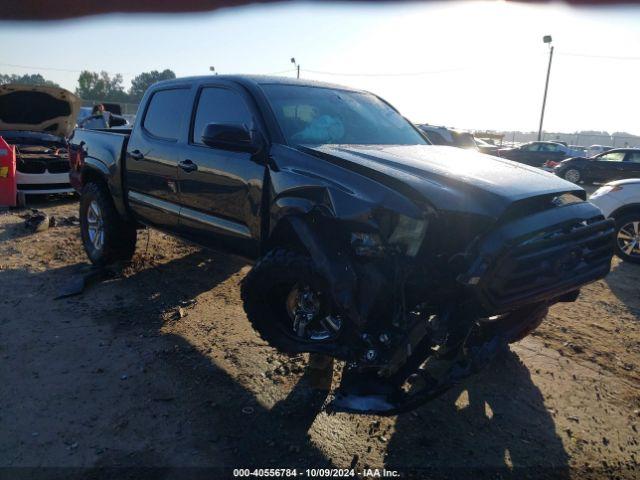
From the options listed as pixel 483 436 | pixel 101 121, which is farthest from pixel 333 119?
pixel 101 121

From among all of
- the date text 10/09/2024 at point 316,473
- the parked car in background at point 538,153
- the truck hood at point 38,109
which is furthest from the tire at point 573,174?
the date text 10/09/2024 at point 316,473

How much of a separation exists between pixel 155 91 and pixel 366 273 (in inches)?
133

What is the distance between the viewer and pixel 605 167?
52.6 feet

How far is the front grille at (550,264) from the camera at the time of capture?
7.47ft

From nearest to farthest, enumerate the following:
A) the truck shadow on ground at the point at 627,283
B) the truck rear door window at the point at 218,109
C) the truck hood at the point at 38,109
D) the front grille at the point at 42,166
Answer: the truck rear door window at the point at 218,109, the truck shadow on ground at the point at 627,283, the front grille at the point at 42,166, the truck hood at the point at 38,109

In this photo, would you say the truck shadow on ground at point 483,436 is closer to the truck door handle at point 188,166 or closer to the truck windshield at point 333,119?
the truck windshield at point 333,119

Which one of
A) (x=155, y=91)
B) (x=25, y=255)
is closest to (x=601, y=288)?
(x=155, y=91)

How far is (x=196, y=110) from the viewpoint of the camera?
4078 mm

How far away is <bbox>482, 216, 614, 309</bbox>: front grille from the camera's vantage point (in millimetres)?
2277

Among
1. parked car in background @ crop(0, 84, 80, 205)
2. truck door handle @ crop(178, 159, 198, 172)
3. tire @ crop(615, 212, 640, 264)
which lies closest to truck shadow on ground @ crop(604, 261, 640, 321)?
tire @ crop(615, 212, 640, 264)

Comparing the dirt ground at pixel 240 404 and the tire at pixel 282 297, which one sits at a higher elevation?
the tire at pixel 282 297

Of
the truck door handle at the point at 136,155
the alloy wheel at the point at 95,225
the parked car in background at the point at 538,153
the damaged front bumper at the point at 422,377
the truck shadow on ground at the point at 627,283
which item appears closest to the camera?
the damaged front bumper at the point at 422,377

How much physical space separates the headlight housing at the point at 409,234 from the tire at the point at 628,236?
5349 millimetres

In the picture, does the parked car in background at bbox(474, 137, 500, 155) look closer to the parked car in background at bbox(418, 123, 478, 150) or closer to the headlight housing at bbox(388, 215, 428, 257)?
the parked car in background at bbox(418, 123, 478, 150)
